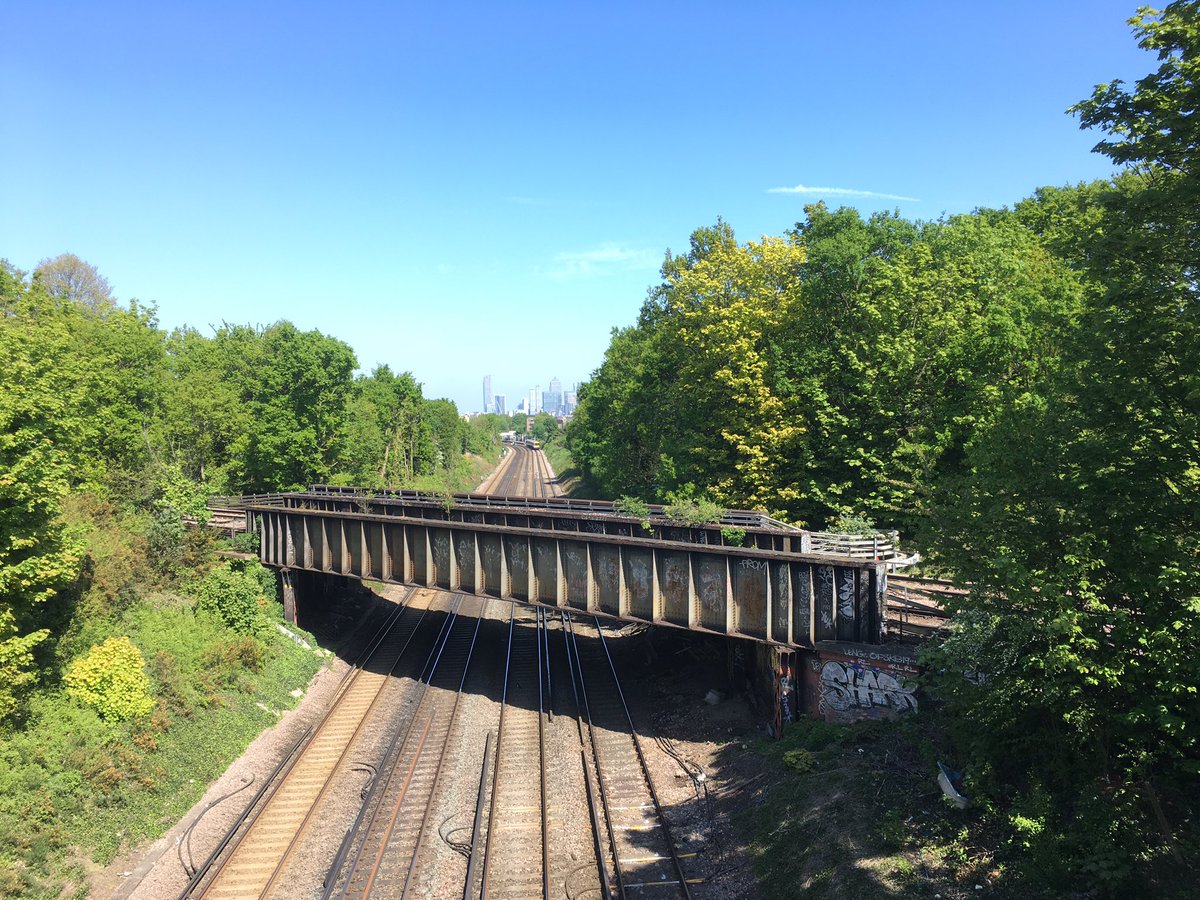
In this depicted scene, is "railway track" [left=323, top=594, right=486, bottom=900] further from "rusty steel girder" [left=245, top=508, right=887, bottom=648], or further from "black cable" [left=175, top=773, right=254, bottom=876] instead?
"rusty steel girder" [left=245, top=508, right=887, bottom=648]

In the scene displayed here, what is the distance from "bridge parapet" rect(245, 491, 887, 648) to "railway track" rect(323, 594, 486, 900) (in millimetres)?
4474

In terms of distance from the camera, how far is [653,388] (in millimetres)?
45125

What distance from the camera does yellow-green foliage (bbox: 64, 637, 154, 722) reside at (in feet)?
66.1

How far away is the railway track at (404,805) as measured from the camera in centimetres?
1603

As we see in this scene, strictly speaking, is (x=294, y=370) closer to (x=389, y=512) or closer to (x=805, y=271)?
(x=389, y=512)

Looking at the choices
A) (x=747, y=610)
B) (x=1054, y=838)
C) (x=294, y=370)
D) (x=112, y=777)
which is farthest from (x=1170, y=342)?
(x=294, y=370)

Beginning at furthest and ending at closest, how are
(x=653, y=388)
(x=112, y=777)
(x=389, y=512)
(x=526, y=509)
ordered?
(x=653, y=388) < (x=389, y=512) < (x=526, y=509) < (x=112, y=777)

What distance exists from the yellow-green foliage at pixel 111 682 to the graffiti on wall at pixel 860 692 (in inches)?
789

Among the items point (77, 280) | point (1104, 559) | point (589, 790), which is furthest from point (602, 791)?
point (77, 280)

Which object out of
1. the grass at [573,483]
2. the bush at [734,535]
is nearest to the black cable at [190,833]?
the bush at [734,535]

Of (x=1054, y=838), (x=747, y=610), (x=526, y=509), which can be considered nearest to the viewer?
(x=1054, y=838)

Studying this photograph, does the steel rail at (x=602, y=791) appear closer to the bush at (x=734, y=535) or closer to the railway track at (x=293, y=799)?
the railway track at (x=293, y=799)

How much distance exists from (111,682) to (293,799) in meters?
6.53

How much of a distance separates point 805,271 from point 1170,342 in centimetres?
2292
